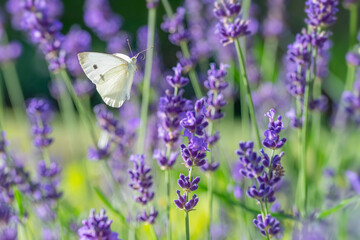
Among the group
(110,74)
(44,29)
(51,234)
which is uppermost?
(44,29)

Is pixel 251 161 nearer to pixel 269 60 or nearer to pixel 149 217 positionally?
pixel 149 217

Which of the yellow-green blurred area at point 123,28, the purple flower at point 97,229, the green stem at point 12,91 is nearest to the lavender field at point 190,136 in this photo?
the purple flower at point 97,229

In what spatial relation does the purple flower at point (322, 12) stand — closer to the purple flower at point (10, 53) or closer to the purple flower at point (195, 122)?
the purple flower at point (195, 122)

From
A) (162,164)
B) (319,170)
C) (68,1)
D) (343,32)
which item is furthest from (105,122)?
(68,1)

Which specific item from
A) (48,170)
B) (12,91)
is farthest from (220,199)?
(12,91)

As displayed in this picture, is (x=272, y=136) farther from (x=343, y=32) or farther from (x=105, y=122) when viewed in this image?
(x=343, y=32)

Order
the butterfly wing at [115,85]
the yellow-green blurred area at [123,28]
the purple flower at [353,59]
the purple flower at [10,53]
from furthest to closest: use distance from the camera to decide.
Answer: the yellow-green blurred area at [123,28]
the purple flower at [10,53]
the purple flower at [353,59]
the butterfly wing at [115,85]

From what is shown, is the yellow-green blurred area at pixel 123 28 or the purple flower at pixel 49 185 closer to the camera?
the purple flower at pixel 49 185

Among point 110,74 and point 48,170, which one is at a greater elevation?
point 110,74

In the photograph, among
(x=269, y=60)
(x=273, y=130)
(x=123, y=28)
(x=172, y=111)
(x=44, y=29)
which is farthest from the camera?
(x=123, y=28)
